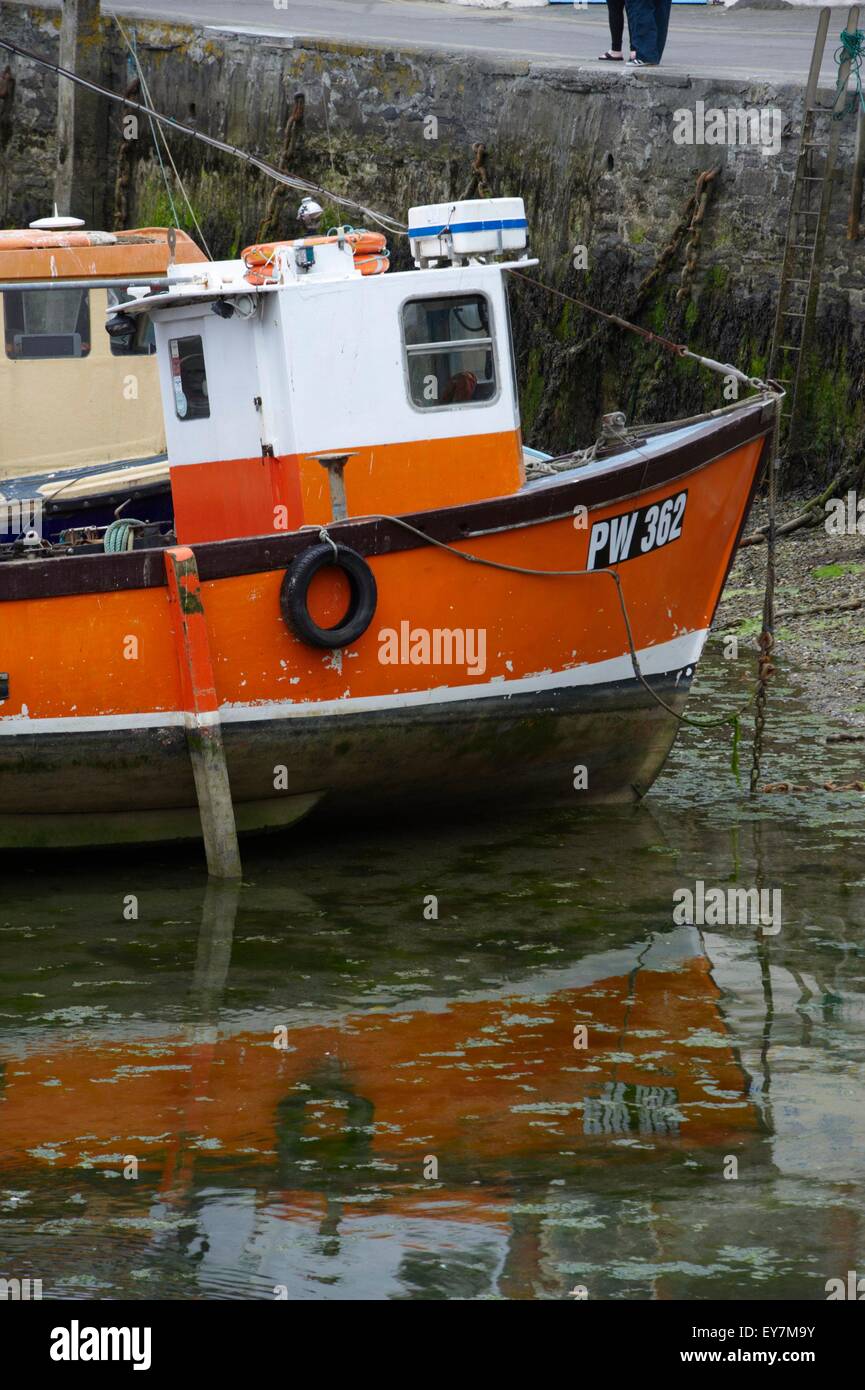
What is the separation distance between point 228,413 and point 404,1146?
4410mm

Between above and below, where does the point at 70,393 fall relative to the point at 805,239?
below

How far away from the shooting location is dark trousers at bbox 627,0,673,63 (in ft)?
49.4

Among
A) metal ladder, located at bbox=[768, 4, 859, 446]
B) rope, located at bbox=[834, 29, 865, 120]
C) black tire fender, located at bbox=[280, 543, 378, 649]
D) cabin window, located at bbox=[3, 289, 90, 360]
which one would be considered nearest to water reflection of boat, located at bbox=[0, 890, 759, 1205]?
black tire fender, located at bbox=[280, 543, 378, 649]

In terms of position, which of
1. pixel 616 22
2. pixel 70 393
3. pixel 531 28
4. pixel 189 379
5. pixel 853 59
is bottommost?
pixel 189 379

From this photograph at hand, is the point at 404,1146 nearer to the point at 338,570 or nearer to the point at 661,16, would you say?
the point at 338,570

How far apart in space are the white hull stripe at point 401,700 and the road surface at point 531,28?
6.59 meters

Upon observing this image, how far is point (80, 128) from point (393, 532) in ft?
38.5

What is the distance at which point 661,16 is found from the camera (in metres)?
15.1

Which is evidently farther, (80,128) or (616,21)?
(80,128)

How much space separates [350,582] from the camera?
8273 mm

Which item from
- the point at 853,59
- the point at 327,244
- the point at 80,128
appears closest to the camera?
the point at 327,244

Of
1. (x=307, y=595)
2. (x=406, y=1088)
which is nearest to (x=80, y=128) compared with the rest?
(x=307, y=595)

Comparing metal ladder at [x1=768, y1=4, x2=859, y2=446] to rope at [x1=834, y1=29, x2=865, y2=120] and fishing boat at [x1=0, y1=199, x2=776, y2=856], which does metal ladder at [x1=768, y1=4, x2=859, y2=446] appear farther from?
fishing boat at [x1=0, y1=199, x2=776, y2=856]

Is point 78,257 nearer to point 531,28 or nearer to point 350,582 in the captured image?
point 350,582
